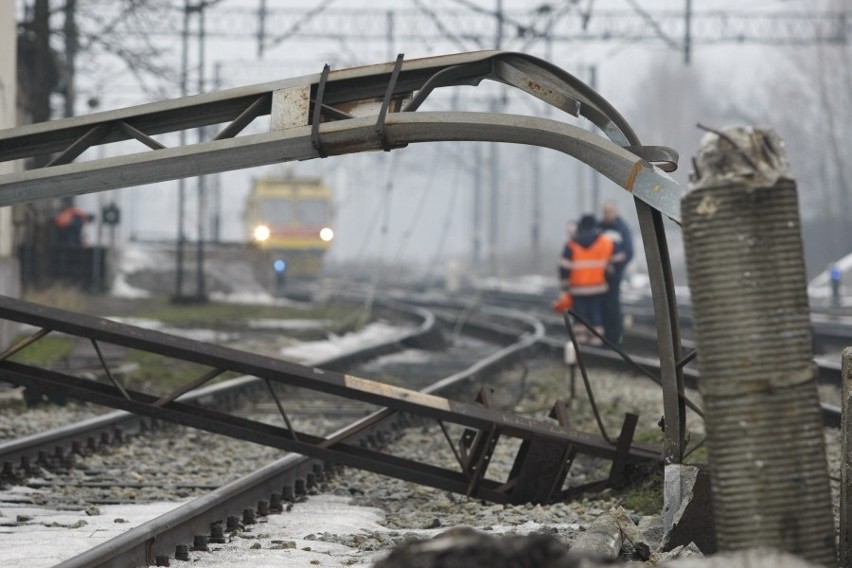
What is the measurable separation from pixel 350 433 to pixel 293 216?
106 ft

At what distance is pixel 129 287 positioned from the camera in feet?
106

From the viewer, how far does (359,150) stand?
604 centimetres

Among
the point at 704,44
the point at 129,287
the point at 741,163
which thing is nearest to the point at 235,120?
the point at 741,163

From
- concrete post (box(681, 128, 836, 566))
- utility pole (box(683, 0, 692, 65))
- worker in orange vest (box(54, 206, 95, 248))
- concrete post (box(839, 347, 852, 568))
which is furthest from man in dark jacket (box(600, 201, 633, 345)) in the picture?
utility pole (box(683, 0, 692, 65))

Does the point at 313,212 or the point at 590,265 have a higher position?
the point at 313,212

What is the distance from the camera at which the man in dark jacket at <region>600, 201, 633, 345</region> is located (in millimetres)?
14883

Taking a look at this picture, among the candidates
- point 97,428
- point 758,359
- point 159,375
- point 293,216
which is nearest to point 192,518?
point 758,359

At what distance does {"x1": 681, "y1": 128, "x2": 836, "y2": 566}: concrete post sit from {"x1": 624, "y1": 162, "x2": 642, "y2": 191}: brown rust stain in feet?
6.80

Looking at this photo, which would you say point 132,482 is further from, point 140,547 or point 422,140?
point 422,140

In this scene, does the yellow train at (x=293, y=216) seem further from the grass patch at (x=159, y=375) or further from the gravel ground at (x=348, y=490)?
the gravel ground at (x=348, y=490)

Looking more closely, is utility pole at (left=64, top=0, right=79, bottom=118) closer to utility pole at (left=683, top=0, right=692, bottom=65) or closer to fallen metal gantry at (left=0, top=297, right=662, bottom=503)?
utility pole at (left=683, top=0, right=692, bottom=65)

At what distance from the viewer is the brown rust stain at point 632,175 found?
5.76 m

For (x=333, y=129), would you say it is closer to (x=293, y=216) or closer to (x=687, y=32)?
(x=687, y=32)

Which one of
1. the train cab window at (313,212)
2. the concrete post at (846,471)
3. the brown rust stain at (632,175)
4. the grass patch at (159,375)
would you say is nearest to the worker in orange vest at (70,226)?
the train cab window at (313,212)
